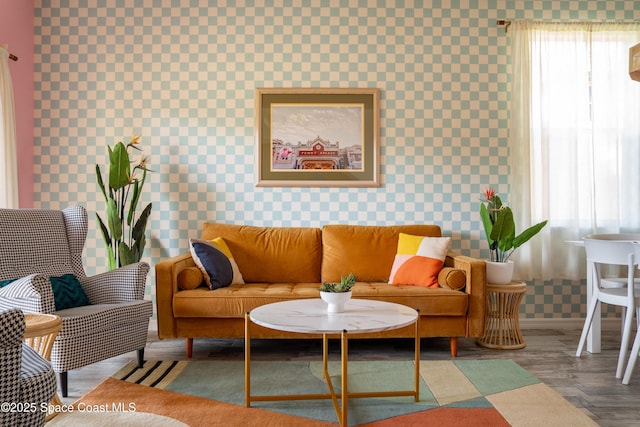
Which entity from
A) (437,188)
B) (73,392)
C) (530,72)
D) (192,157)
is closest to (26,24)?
(192,157)

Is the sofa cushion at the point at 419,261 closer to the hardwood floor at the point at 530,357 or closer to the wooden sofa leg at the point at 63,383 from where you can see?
the hardwood floor at the point at 530,357

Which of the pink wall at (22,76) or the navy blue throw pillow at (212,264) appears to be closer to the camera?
the navy blue throw pillow at (212,264)

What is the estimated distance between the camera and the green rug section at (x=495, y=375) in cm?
288

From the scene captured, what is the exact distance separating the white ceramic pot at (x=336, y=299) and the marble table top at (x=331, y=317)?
3 centimetres

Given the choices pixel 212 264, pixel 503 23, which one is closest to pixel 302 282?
pixel 212 264

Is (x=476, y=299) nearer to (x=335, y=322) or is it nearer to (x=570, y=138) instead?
(x=335, y=322)

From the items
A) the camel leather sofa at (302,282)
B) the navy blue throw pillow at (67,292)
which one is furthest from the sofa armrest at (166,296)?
the navy blue throw pillow at (67,292)

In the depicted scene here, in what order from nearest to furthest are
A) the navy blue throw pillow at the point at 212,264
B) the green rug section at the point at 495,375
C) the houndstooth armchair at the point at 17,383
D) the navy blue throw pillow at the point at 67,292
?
the houndstooth armchair at the point at 17,383 → the green rug section at the point at 495,375 → the navy blue throw pillow at the point at 67,292 → the navy blue throw pillow at the point at 212,264

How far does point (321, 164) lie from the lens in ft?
14.2

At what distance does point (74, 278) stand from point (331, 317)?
1.66 meters

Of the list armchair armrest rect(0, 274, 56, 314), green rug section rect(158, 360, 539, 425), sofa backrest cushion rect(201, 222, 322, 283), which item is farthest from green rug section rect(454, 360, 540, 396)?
armchair armrest rect(0, 274, 56, 314)

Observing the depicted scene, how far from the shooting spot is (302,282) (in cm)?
401

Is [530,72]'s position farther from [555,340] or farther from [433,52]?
[555,340]

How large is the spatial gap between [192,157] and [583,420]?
321 cm
